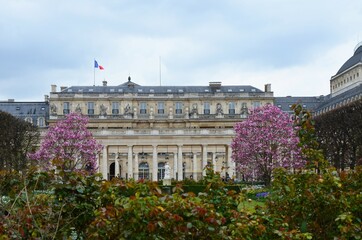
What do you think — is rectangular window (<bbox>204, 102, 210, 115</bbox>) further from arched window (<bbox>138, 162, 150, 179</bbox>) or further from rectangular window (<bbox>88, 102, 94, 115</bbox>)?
rectangular window (<bbox>88, 102, 94, 115</bbox>)

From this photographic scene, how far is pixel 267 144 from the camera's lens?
4094cm

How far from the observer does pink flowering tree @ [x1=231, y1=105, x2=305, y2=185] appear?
40.4m

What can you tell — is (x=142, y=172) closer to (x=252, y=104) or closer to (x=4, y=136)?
(x=252, y=104)

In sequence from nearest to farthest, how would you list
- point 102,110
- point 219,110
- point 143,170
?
point 143,170
point 102,110
point 219,110

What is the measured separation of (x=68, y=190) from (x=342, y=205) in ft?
15.7

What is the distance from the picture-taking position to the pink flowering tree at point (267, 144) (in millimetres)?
40438

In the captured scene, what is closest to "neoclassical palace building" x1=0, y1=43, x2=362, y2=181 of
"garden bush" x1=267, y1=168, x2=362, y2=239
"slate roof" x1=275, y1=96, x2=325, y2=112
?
"slate roof" x1=275, y1=96, x2=325, y2=112

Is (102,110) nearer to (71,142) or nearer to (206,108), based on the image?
(206,108)

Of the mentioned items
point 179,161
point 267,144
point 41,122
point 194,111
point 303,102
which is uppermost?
point 303,102

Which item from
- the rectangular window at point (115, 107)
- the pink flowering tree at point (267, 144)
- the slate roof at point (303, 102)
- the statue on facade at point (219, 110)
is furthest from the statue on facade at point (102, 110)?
the pink flowering tree at point (267, 144)

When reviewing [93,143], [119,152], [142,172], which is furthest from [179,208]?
[142,172]

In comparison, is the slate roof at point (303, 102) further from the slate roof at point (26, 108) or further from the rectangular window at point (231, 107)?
the slate roof at point (26, 108)

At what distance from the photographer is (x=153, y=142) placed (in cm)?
6481

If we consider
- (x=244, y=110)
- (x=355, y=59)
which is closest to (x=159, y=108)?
(x=244, y=110)
